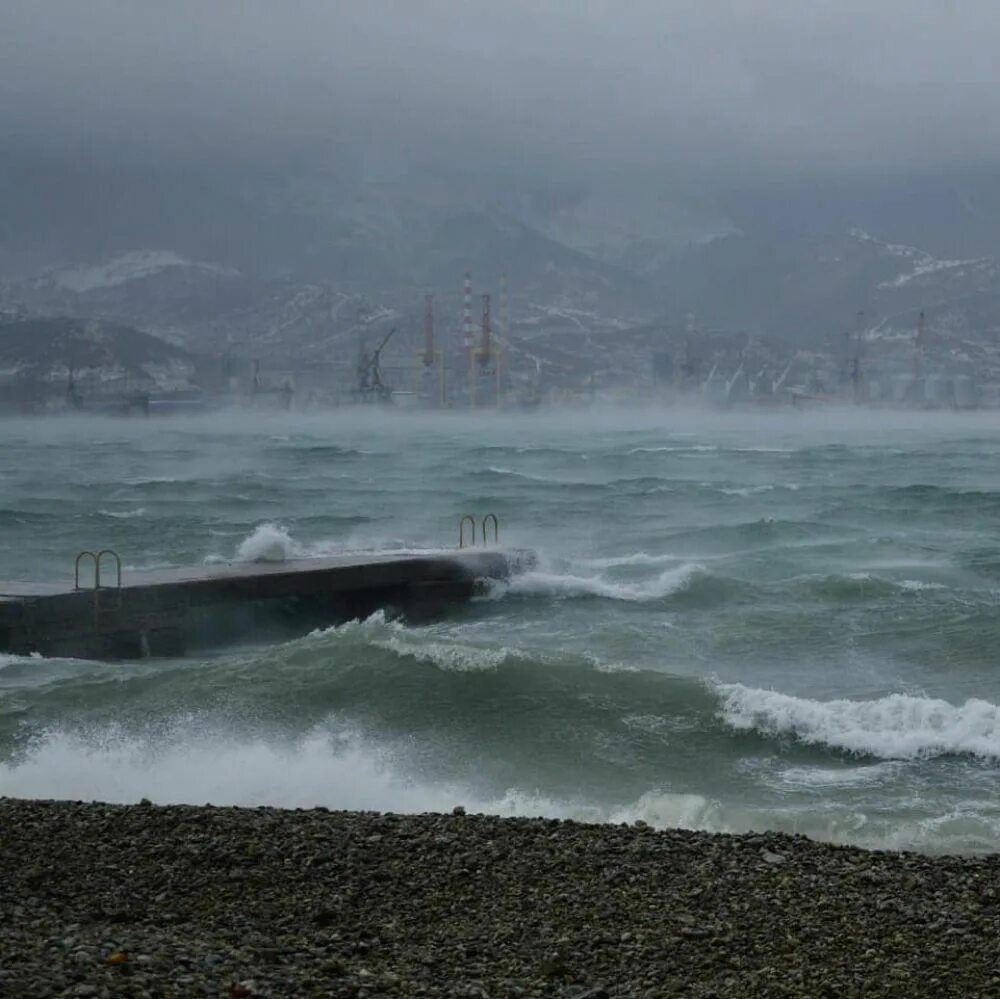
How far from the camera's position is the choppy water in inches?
473

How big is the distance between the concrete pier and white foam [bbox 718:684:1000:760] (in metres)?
7.84

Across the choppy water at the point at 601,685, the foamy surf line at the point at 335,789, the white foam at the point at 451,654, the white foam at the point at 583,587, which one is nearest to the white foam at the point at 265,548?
the choppy water at the point at 601,685

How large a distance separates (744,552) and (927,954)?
25485 mm

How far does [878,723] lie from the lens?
13992 millimetres

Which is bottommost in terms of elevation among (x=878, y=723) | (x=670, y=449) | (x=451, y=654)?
(x=670, y=449)

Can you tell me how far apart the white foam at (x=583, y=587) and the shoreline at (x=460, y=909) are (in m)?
14.6

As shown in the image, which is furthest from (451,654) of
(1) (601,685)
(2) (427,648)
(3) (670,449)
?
(3) (670,449)

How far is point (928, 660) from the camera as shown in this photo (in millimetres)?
18422

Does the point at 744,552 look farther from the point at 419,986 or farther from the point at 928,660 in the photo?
the point at 419,986

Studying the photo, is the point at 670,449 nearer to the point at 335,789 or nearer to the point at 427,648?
the point at 427,648

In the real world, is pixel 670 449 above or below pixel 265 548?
below

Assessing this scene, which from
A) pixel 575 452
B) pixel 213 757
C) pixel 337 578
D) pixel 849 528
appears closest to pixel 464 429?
pixel 575 452

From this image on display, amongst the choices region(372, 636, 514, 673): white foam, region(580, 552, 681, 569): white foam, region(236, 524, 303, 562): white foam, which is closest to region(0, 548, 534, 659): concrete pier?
region(236, 524, 303, 562): white foam

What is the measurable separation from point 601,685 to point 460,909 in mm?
8180
